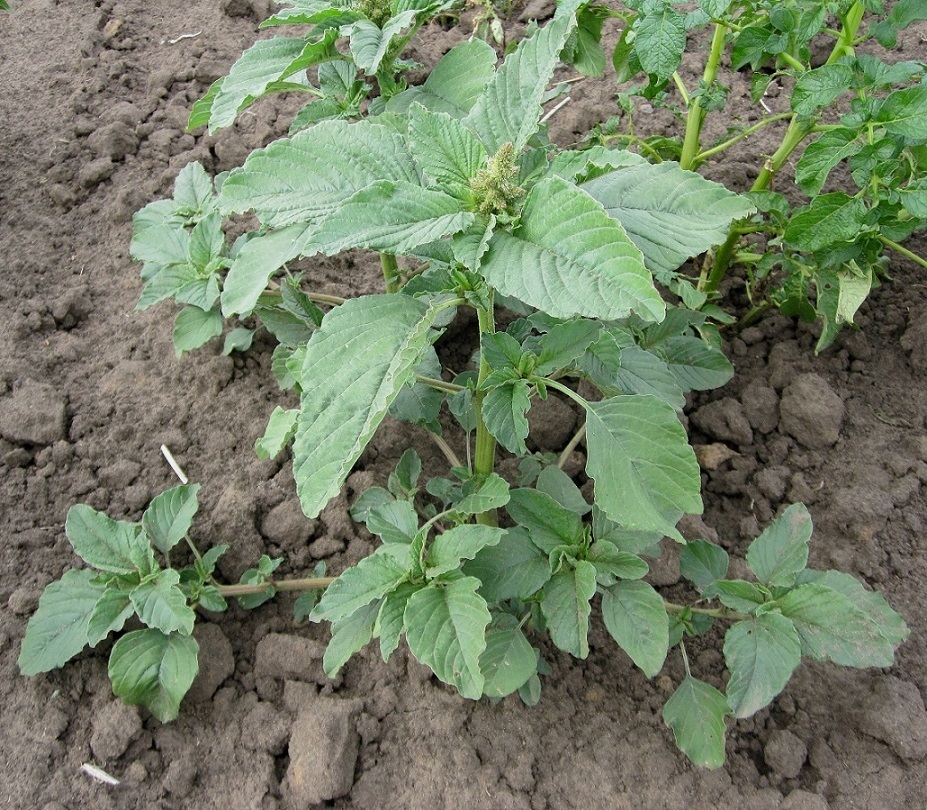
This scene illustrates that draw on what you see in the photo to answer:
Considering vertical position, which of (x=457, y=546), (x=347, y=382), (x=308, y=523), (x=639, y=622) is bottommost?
(x=308, y=523)

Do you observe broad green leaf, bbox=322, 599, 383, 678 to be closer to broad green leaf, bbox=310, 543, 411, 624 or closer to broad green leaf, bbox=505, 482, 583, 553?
broad green leaf, bbox=310, 543, 411, 624

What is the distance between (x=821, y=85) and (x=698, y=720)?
1.51 m

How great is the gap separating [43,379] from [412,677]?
1488mm

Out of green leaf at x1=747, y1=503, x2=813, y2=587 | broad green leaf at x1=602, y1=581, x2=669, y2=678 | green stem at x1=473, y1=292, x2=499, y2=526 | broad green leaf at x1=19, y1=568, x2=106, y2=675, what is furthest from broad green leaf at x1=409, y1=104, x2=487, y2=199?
broad green leaf at x1=19, y1=568, x2=106, y2=675

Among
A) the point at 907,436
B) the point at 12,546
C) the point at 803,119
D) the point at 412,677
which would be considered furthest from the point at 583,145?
the point at 12,546

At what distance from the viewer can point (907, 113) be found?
1840 millimetres

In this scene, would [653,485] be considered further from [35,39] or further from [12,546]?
[35,39]

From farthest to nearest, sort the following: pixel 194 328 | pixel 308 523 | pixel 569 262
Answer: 1. pixel 194 328
2. pixel 308 523
3. pixel 569 262

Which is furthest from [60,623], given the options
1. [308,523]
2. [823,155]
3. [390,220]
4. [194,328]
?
[823,155]

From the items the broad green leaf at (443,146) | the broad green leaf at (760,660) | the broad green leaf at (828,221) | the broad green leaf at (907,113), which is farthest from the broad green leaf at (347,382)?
the broad green leaf at (907,113)

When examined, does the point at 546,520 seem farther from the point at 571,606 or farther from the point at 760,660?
the point at 760,660

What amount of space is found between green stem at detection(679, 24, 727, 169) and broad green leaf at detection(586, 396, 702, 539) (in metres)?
1.02

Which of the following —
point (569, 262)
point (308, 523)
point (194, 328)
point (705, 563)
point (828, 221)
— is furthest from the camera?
point (194, 328)

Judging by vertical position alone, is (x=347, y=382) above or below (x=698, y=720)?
A: above
